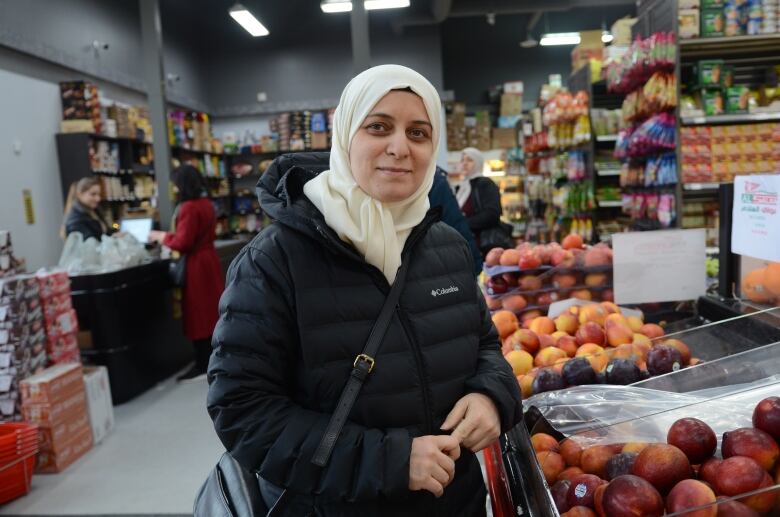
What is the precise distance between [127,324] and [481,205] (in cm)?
288

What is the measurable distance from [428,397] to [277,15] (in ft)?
39.4

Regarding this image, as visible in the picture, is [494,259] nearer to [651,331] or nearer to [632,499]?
[651,331]

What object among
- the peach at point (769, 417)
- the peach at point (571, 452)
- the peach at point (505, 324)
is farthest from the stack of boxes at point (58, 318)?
the peach at point (769, 417)

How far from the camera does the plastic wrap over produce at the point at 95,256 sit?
14.8ft

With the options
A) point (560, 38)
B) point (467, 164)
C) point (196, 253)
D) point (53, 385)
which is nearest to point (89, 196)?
point (196, 253)

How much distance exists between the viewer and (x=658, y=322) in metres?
2.58

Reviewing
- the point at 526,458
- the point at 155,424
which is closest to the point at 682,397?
the point at 526,458

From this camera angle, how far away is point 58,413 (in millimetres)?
3381

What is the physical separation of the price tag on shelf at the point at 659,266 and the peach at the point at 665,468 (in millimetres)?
1469

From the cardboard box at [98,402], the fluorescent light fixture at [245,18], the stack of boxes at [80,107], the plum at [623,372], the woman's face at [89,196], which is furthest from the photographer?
the fluorescent light fixture at [245,18]

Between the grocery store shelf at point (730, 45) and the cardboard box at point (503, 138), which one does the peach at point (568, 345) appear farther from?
the cardboard box at point (503, 138)

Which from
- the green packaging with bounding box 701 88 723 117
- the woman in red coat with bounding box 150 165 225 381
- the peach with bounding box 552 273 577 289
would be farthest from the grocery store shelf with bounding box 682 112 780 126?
the woman in red coat with bounding box 150 165 225 381

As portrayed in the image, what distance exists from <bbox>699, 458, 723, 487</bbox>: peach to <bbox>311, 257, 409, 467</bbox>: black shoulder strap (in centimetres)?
62

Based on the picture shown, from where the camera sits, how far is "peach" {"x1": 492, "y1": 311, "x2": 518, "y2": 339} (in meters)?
2.44
